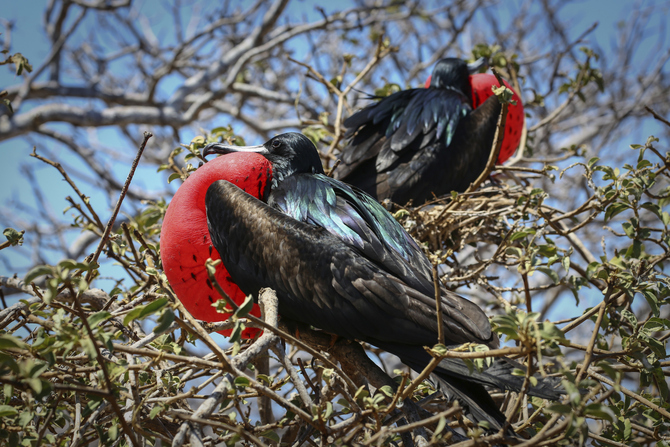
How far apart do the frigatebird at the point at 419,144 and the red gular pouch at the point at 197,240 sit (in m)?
0.76

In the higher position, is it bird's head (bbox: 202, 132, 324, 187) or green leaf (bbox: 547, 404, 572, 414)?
bird's head (bbox: 202, 132, 324, 187)

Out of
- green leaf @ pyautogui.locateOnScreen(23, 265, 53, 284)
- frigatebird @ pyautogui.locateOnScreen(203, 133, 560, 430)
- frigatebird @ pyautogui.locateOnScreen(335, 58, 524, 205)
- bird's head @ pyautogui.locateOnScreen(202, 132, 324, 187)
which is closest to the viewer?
green leaf @ pyautogui.locateOnScreen(23, 265, 53, 284)

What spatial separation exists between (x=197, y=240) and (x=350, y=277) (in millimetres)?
462

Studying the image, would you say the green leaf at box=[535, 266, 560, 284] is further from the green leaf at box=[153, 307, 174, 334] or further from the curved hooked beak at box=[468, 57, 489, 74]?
the curved hooked beak at box=[468, 57, 489, 74]

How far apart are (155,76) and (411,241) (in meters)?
2.97

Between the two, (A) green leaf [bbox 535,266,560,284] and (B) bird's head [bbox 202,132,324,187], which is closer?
(A) green leaf [bbox 535,266,560,284]

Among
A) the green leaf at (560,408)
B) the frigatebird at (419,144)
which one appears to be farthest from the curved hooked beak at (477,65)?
the green leaf at (560,408)

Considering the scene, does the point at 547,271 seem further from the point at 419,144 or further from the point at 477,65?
the point at 477,65

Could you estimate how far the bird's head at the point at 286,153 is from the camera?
1723 millimetres

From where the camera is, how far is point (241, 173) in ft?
5.16

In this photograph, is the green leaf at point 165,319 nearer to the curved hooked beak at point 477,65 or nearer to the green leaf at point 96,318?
the green leaf at point 96,318

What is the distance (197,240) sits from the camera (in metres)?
1.47

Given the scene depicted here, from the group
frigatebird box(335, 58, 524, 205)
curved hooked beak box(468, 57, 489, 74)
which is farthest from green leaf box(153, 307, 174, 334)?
curved hooked beak box(468, 57, 489, 74)

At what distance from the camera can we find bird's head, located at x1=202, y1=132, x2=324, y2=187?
172cm
